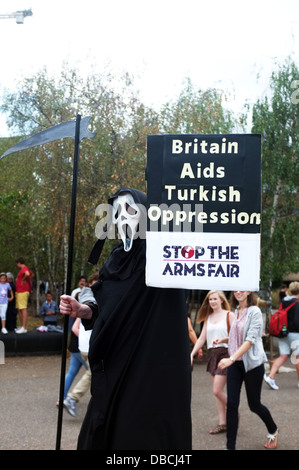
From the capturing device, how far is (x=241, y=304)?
6.86 meters

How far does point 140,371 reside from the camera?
3.62 metres

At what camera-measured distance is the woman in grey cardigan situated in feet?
20.9

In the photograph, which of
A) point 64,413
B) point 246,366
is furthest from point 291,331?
point 64,413

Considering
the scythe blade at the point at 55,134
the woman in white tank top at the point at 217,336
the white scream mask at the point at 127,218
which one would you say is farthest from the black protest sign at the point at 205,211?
the woman in white tank top at the point at 217,336

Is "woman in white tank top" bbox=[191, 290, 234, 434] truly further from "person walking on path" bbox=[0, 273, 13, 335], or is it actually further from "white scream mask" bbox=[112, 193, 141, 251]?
"person walking on path" bbox=[0, 273, 13, 335]

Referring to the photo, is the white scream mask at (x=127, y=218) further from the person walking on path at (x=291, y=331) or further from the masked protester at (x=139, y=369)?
the person walking on path at (x=291, y=331)

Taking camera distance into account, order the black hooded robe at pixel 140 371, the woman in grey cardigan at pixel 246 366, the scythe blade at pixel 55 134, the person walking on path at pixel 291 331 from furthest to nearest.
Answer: the person walking on path at pixel 291 331, the woman in grey cardigan at pixel 246 366, the scythe blade at pixel 55 134, the black hooded robe at pixel 140 371

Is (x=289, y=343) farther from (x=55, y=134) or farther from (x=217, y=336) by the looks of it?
(x=55, y=134)

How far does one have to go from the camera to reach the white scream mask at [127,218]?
391 centimetres

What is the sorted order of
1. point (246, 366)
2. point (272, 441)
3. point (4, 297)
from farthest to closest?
point (4, 297), point (272, 441), point (246, 366)

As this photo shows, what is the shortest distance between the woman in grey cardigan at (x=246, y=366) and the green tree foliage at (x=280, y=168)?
864cm

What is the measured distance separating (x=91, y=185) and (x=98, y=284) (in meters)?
11.0

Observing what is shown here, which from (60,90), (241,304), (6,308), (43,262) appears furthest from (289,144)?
(43,262)

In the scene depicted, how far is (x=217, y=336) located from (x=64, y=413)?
8.13 feet
